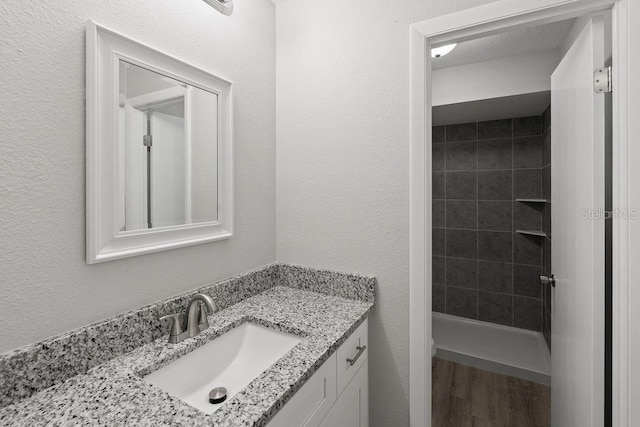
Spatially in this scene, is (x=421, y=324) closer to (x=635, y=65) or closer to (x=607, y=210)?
(x=607, y=210)

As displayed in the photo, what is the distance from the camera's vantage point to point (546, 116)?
97.2 inches

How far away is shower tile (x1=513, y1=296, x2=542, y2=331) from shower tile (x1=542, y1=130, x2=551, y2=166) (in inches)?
49.1

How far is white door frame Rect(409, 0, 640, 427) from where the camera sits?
3.03 feet

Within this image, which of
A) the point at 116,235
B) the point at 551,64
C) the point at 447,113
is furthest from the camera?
the point at 447,113

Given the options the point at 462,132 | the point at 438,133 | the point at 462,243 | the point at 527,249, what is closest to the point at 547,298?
the point at 527,249

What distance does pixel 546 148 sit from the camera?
247 centimetres

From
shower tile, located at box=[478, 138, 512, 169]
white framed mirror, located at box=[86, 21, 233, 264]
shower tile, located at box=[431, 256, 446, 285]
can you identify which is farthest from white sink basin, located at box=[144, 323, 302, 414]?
shower tile, located at box=[478, 138, 512, 169]

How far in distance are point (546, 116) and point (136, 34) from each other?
2903 mm

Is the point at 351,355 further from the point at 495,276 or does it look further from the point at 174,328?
the point at 495,276

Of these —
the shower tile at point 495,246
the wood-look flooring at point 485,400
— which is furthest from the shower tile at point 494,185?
the wood-look flooring at point 485,400

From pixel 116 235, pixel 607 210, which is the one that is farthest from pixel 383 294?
pixel 116 235

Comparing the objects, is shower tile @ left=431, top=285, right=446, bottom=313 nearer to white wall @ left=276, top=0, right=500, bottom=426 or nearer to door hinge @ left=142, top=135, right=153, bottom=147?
white wall @ left=276, top=0, right=500, bottom=426

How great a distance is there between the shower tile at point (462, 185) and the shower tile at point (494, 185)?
0.05m

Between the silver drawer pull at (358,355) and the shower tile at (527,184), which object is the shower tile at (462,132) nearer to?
the shower tile at (527,184)
